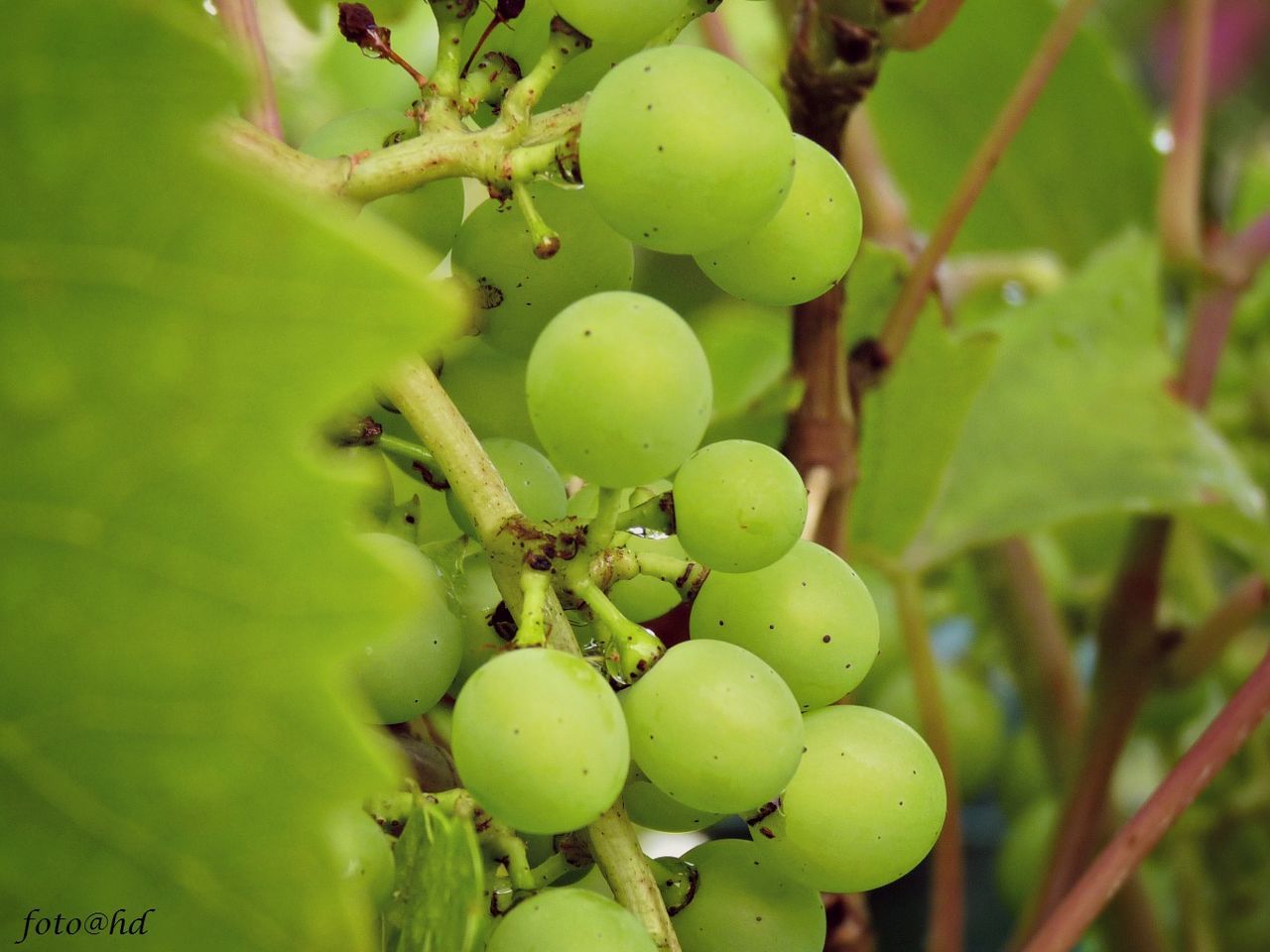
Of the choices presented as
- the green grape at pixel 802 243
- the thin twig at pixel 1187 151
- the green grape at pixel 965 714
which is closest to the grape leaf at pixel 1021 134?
the thin twig at pixel 1187 151

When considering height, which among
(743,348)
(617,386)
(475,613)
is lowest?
(743,348)

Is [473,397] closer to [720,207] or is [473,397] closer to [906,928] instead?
[720,207]

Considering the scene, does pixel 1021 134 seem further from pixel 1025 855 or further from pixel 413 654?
pixel 413 654

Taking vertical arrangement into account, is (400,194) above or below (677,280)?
above

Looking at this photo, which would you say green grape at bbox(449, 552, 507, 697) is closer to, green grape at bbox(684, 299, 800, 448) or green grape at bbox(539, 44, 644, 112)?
green grape at bbox(539, 44, 644, 112)

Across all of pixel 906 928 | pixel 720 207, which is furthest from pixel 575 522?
pixel 906 928

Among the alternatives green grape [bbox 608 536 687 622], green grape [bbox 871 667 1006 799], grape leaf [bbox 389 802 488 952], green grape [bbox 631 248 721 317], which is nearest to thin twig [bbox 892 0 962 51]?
green grape [bbox 608 536 687 622]

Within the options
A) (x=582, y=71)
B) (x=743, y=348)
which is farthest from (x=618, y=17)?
(x=743, y=348)
